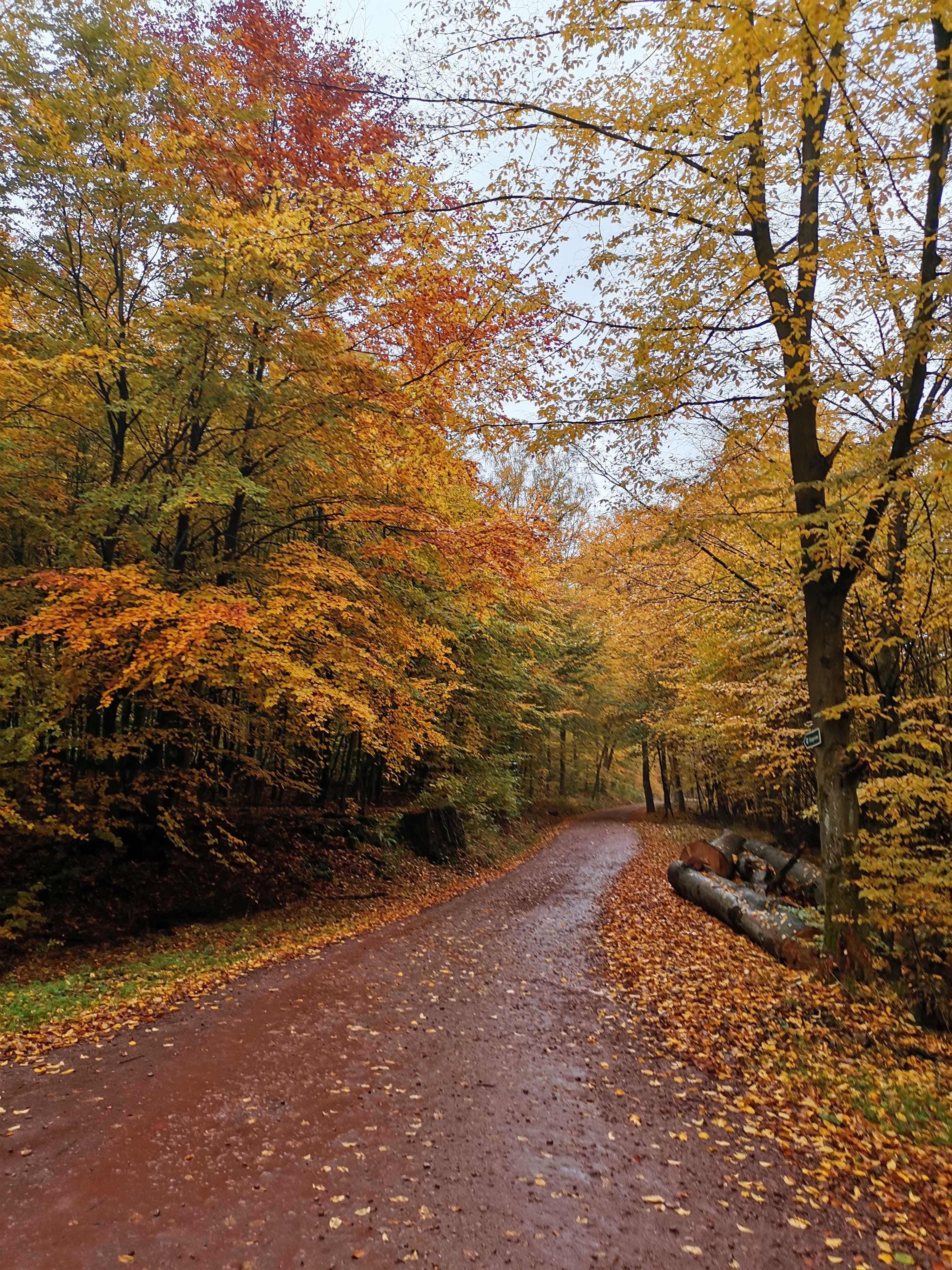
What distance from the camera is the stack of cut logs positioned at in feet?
25.9

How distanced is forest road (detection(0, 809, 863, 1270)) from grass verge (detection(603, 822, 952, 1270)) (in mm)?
230

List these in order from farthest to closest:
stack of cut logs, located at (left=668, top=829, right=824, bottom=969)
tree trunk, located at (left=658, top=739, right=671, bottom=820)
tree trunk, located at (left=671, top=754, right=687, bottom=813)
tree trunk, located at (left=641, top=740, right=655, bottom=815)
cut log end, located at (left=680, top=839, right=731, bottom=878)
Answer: tree trunk, located at (left=641, top=740, right=655, bottom=815), tree trunk, located at (left=658, top=739, right=671, bottom=820), tree trunk, located at (left=671, top=754, right=687, bottom=813), cut log end, located at (left=680, top=839, right=731, bottom=878), stack of cut logs, located at (left=668, top=829, right=824, bottom=969)

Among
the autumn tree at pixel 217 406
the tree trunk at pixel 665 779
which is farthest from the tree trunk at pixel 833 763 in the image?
the tree trunk at pixel 665 779

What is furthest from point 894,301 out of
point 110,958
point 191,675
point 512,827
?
point 512,827

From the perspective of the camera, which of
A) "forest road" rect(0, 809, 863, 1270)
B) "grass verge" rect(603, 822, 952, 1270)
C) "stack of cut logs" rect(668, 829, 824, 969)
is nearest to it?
"forest road" rect(0, 809, 863, 1270)

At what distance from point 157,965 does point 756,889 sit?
35.2 feet

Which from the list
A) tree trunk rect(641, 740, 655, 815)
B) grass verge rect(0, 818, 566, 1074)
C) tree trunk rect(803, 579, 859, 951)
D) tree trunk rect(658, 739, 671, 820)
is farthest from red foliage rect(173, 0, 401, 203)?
tree trunk rect(641, 740, 655, 815)

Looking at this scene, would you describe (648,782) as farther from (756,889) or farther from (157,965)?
(157,965)

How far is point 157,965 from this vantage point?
7988 millimetres

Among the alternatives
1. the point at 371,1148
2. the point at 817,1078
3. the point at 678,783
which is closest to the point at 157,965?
the point at 371,1148

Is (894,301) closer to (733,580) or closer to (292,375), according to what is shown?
(733,580)

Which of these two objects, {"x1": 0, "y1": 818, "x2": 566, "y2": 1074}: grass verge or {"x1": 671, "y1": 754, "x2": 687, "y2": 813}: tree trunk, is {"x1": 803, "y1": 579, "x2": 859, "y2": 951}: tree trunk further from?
{"x1": 671, "y1": 754, "x2": 687, "y2": 813}: tree trunk

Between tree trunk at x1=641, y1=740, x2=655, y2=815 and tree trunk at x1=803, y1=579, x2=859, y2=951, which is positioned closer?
tree trunk at x1=803, y1=579, x2=859, y2=951

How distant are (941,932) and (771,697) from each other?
4.82 metres
